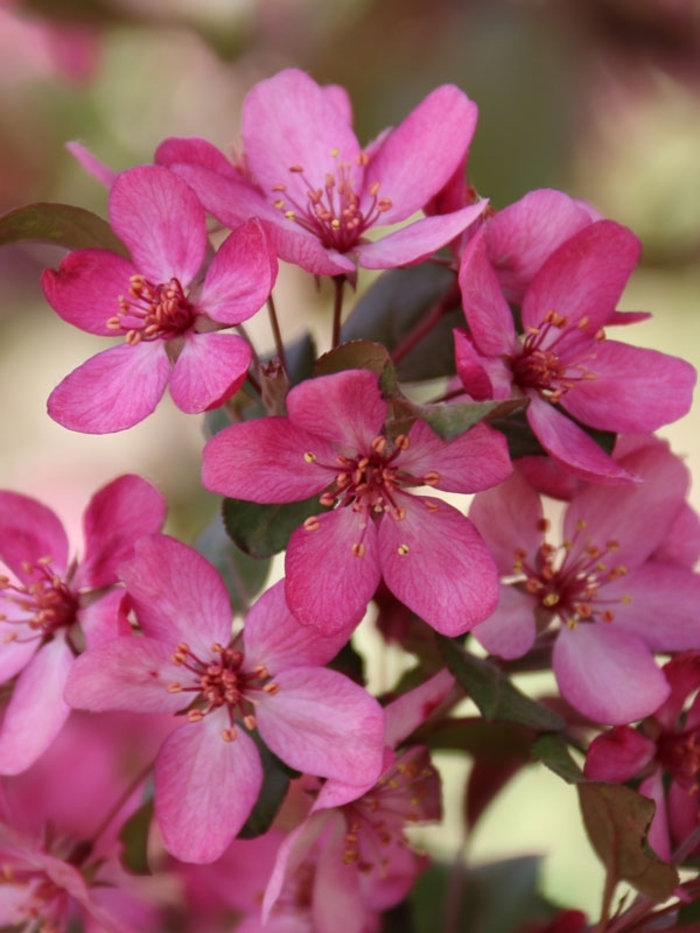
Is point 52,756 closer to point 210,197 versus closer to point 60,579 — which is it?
point 60,579

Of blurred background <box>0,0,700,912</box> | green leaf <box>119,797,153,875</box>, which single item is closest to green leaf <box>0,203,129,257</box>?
green leaf <box>119,797,153,875</box>

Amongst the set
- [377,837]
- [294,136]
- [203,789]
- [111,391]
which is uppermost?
[294,136]

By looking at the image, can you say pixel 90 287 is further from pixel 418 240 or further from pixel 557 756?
pixel 557 756

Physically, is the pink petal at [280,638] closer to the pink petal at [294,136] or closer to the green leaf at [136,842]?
the green leaf at [136,842]

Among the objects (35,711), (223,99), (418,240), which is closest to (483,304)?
(418,240)

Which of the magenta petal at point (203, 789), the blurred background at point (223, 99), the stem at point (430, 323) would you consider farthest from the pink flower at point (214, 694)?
the blurred background at point (223, 99)

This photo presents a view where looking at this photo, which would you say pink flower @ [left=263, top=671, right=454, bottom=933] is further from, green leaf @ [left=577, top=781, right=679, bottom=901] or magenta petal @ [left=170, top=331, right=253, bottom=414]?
magenta petal @ [left=170, top=331, right=253, bottom=414]
